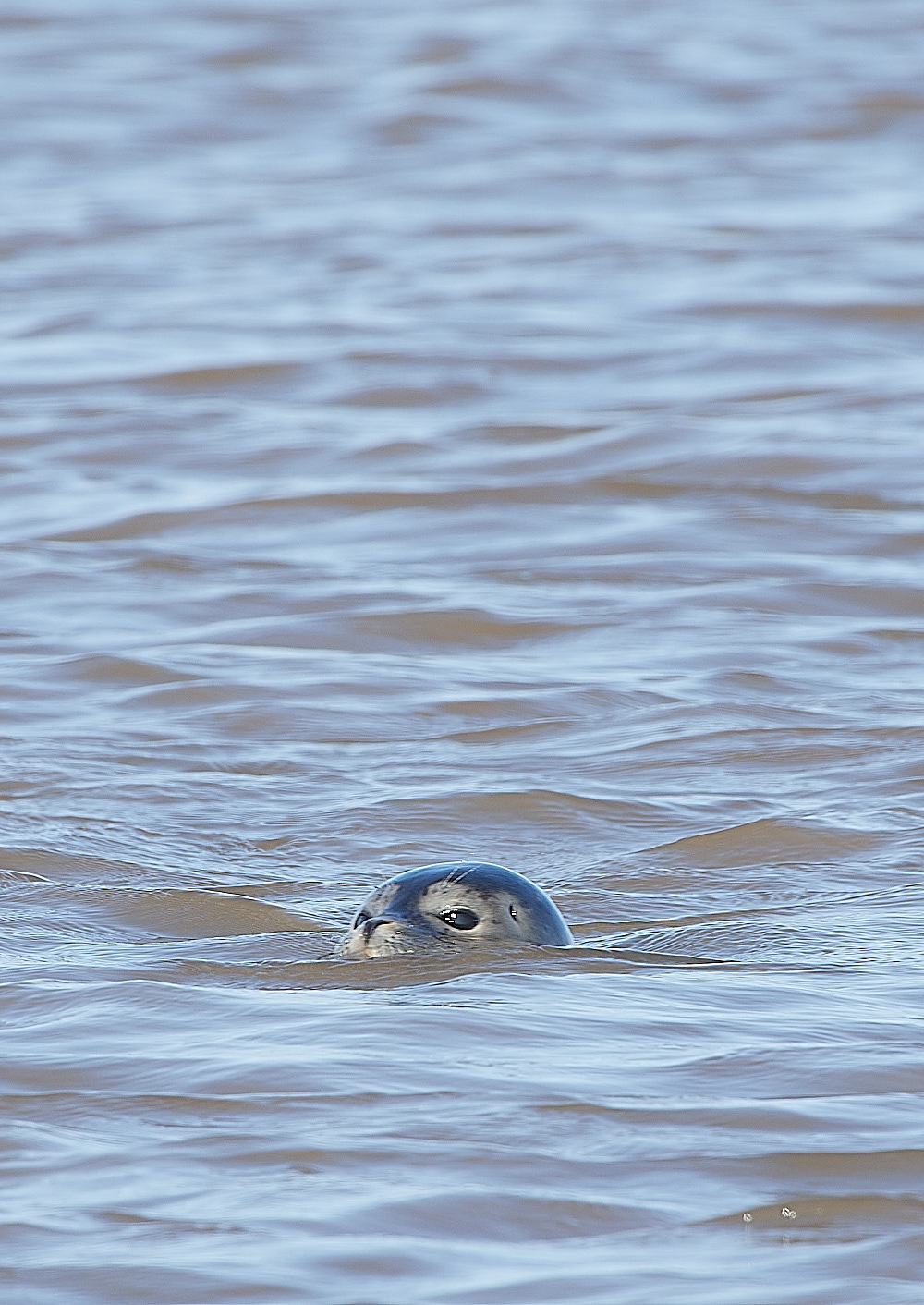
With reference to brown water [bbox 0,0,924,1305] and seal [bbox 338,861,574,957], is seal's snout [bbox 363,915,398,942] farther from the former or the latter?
brown water [bbox 0,0,924,1305]

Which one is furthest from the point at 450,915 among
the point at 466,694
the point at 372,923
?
the point at 466,694

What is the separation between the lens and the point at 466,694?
656 centimetres

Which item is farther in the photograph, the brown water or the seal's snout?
the seal's snout

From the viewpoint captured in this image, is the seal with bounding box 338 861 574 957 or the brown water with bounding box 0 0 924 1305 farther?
the seal with bounding box 338 861 574 957

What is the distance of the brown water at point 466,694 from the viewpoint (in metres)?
3.31

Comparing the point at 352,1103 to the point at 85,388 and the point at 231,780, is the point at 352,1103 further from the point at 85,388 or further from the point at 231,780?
the point at 85,388

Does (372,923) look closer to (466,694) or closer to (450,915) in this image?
(450,915)

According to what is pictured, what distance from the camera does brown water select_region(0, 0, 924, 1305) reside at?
3.31 meters

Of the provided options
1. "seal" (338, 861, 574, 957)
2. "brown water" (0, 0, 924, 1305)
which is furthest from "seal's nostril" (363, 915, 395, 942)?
"brown water" (0, 0, 924, 1305)

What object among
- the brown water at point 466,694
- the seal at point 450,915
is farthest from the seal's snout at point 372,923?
the brown water at point 466,694

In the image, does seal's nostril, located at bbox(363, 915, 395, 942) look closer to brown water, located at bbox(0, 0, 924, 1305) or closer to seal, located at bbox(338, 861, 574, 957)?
seal, located at bbox(338, 861, 574, 957)

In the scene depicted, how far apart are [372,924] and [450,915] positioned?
15cm

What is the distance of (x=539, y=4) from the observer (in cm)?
1944

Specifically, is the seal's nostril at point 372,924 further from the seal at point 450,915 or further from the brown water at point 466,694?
the brown water at point 466,694
